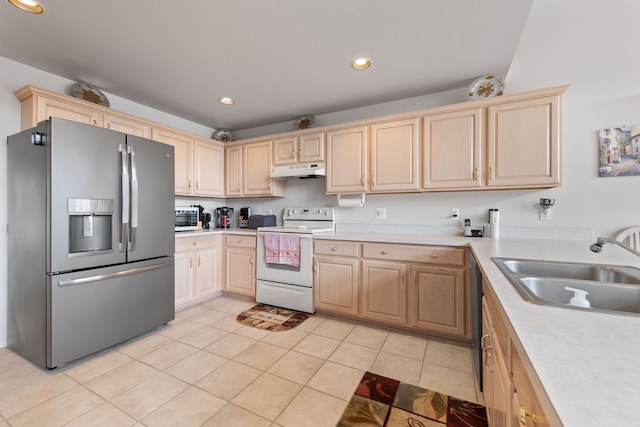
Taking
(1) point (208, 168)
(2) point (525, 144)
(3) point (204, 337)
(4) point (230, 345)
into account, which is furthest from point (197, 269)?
(2) point (525, 144)

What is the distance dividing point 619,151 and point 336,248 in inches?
98.7

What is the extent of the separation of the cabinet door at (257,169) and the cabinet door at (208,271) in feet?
2.90

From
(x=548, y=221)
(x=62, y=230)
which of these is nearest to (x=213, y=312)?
(x=62, y=230)

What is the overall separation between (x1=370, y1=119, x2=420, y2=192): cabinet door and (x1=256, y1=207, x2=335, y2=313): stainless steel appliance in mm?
822

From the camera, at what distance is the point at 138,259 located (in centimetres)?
232

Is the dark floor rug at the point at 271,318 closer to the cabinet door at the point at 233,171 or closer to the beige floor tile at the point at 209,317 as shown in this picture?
the beige floor tile at the point at 209,317

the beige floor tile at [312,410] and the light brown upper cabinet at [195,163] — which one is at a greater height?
the light brown upper cabinet at [195,163]

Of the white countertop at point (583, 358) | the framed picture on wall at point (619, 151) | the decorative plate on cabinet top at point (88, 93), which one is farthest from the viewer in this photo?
the decorative plate on cabinet top at point (88, 93)

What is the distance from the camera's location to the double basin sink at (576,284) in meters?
0.94

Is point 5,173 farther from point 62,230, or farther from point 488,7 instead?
point 488,7

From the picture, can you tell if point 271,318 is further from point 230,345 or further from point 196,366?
point 196,366

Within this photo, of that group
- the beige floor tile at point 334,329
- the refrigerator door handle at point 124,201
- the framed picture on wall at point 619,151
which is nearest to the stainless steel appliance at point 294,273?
the beige floor tile at point 334,329

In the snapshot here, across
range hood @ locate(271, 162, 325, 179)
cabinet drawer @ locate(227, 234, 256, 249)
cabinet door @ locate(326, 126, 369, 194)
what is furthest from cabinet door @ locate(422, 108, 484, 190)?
cabinet drawer @ locate(227, 234, 256, 249)

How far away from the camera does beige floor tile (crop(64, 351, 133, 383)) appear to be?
1852mm
